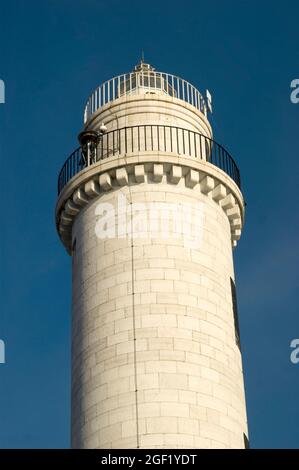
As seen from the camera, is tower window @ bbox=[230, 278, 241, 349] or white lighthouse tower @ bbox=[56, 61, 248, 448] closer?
white lighthouse tower @ bbox=[56, 61, 248, 448]

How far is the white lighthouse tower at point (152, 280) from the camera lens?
1351 inches

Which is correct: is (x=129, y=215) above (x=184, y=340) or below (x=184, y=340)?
above

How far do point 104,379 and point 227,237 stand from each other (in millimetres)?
6888

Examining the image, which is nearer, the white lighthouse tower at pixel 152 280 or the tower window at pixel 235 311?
the white lighthouse tower at pixel 152 280

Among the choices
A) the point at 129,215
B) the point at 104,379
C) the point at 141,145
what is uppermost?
the point at 141,145

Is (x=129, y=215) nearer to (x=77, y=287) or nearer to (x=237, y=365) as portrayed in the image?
(x=77, y=287)

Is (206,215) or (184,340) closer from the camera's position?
(184,340)

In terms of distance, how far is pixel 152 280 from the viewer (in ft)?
118

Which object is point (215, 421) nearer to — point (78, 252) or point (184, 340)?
point (184, 340)

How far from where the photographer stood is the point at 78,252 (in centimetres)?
3844

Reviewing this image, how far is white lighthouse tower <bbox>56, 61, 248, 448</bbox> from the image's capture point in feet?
113
